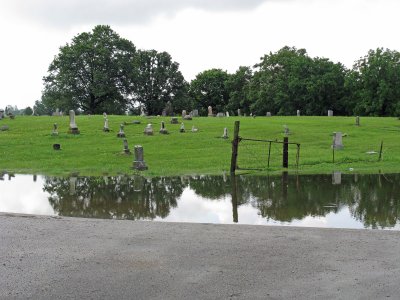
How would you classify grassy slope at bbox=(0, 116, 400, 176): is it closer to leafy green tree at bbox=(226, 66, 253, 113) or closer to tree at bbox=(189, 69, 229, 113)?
leafy green tree at bbox=(226, 66, 253, 113)

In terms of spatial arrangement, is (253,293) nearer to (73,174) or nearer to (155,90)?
(73,174)

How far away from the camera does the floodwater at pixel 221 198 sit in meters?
11.2

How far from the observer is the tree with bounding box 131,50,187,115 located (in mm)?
77312

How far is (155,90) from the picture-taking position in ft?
257

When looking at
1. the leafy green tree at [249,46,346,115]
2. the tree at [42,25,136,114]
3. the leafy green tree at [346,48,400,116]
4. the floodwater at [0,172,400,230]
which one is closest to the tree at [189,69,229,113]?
the leafy green tree at [249,46,346,115]

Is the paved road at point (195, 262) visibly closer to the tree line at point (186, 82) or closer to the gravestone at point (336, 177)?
the gravestone at point (336, 177)

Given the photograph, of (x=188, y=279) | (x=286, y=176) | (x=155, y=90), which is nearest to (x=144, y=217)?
(x=188, y=279)

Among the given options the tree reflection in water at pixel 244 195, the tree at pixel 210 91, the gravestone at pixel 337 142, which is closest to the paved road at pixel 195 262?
the tree reflection in water at pixel 244 195

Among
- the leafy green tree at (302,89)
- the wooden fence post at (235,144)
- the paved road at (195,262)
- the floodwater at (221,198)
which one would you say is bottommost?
the floodwater at (221,198)

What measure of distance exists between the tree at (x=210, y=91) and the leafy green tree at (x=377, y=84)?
26402mm

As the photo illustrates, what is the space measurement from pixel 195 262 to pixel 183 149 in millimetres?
21357

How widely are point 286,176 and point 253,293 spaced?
43.9 ft

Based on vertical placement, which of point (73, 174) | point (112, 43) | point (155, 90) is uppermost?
point (112, 43)

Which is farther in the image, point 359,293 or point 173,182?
point 173,182
